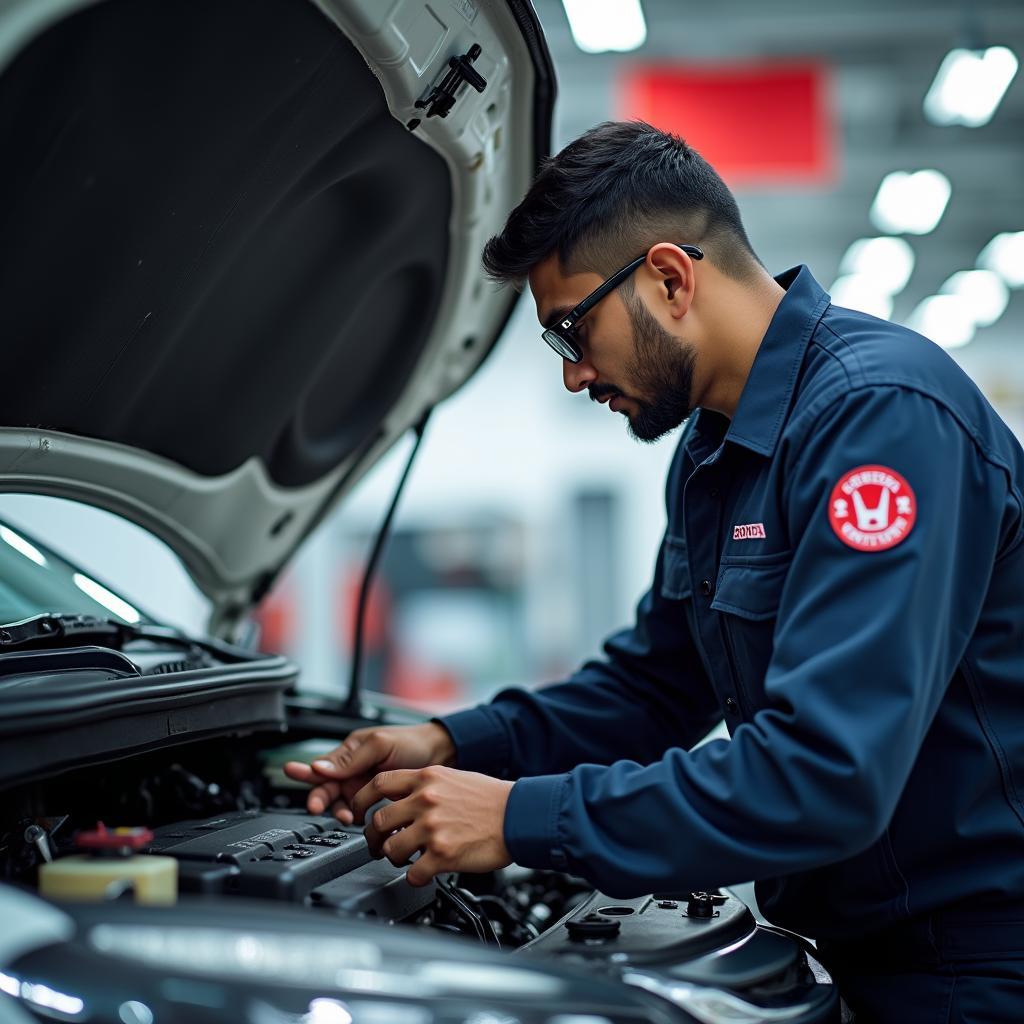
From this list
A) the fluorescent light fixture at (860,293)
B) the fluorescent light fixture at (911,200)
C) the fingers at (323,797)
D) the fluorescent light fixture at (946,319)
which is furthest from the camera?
the fluorescent light fixture at (946,319)

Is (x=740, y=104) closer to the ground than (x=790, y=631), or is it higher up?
higher up

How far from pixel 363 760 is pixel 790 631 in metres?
0.65

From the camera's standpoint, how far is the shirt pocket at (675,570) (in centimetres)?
153

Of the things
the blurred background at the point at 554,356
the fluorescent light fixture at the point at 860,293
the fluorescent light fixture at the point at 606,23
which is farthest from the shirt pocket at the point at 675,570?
the fluorescent light fixture at the point at 860,293

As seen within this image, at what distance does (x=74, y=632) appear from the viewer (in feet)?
5.26

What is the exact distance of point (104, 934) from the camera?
84cm

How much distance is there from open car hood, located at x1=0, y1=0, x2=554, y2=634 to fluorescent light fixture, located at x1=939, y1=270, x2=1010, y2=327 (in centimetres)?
715

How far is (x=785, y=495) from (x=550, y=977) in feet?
1.92

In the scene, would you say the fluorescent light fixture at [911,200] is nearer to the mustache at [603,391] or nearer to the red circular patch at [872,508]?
the mustache at [603,391]

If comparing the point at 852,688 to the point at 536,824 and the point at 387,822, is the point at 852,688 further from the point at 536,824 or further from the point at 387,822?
the point at 387,822

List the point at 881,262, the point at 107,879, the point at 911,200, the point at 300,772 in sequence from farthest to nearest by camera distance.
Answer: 1. the point at 881,262
2. the point at 911,200
3. the point at 300,772
4. the point at 107,879

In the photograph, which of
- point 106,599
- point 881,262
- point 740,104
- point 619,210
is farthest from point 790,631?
point 881,262

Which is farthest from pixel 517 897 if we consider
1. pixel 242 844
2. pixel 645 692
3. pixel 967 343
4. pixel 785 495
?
pixel 967 343

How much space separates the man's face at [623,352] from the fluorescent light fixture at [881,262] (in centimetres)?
660
